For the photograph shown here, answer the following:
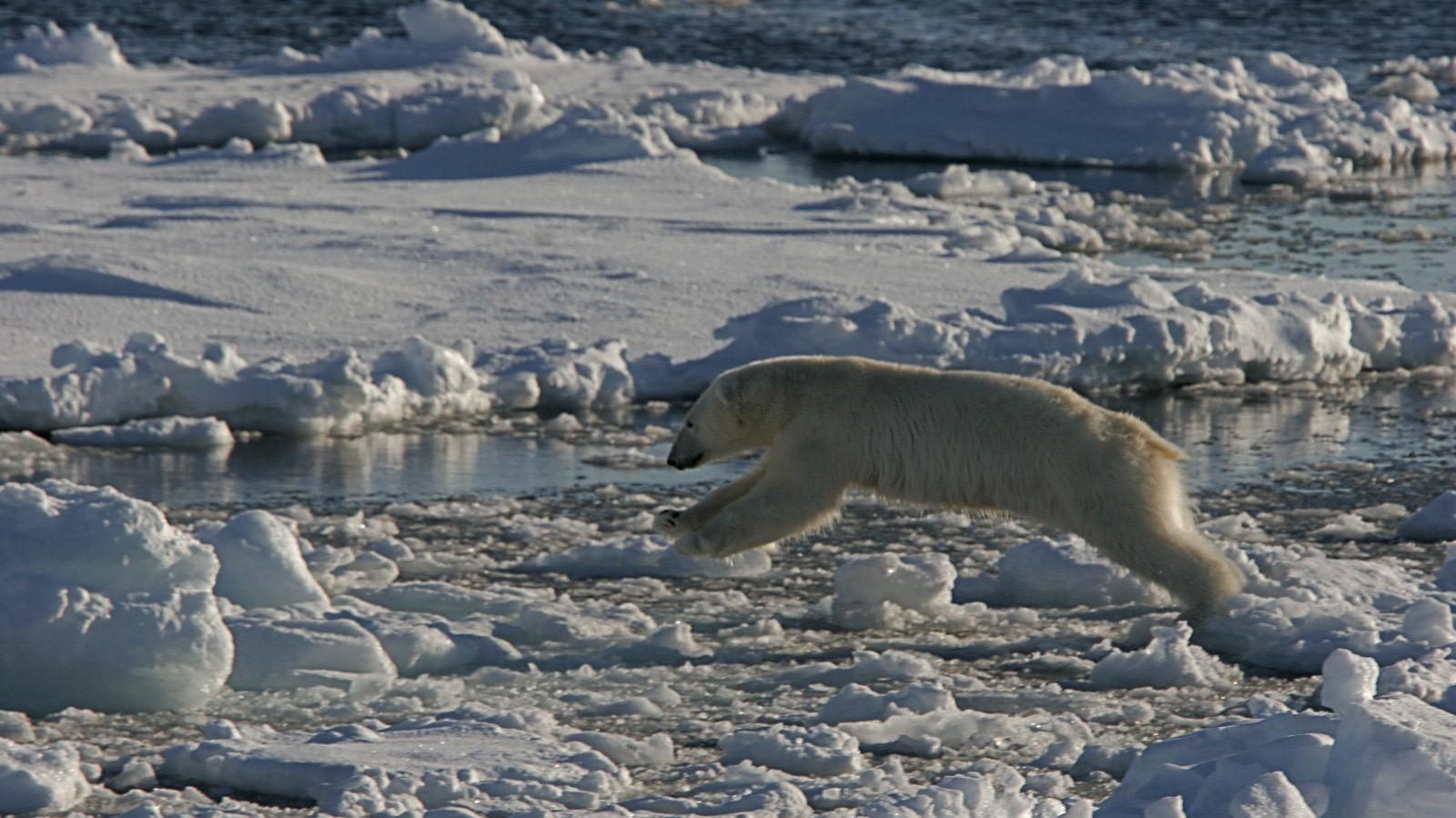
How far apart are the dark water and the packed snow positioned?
279 inches

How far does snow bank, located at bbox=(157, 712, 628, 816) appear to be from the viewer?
4270 millimetres

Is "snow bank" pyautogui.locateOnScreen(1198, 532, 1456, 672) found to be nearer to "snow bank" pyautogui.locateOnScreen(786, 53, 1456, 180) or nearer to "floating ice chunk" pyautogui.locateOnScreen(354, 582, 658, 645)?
"floating ice chunk" pyautogui.locateOnScreen(354, 582, 658, 645)

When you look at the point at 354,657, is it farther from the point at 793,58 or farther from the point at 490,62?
the point at 793,58

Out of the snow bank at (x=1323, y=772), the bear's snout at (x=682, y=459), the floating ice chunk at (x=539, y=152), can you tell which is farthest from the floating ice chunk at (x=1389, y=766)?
the floating ice chunk at (x=539, y=152)

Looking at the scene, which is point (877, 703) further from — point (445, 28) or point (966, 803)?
point (445, 28)

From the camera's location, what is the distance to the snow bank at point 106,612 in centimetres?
497

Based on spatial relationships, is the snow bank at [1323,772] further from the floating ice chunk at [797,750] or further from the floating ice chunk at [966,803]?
the floating ice chunk at [797,750]

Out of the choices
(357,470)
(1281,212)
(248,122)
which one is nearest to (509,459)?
(357,470)

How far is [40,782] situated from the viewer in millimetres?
4250

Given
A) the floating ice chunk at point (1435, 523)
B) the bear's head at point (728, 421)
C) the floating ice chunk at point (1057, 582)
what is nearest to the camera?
the bear's head at point (728, 421)

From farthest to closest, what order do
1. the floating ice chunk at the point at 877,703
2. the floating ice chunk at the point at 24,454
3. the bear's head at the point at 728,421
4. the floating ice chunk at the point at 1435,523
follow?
the floating ice chunk at the point at 24,454 < the floating ice chunk at the point at 1435,523 < the bear's head at the point at 728,421 < the floating ice chunk at the point at 877,703

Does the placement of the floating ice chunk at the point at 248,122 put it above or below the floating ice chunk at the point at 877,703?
above

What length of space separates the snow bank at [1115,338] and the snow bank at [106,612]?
155 inches

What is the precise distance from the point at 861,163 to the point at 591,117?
2383 millimetres
